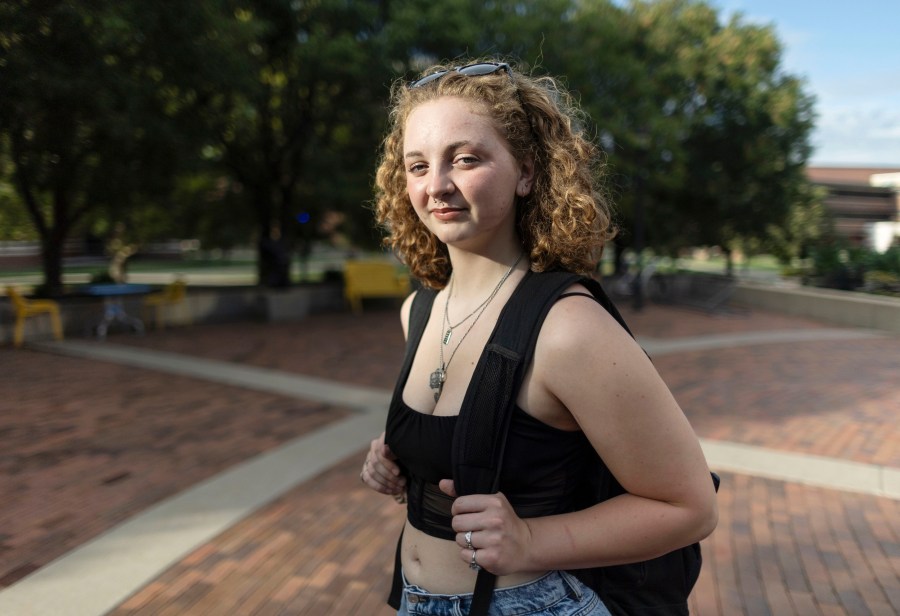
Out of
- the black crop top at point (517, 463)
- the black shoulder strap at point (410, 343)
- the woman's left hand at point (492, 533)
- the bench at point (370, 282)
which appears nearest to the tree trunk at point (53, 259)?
the bench at point (370, 282)

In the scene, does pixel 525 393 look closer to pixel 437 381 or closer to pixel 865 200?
pixel 437 381

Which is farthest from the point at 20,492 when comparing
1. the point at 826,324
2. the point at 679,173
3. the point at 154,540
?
the point at 679,173

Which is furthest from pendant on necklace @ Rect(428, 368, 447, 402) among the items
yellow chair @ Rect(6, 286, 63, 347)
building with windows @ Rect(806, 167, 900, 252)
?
building with windows @ Rect(806, 167, 900, 252)

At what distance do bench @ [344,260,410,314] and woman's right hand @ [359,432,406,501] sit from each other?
14.9 m

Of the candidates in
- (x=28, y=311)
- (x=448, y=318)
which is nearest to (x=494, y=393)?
(x=448, y=318)

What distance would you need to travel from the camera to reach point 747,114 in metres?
21.0

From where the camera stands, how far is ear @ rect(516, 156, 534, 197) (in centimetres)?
132

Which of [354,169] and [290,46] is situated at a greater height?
[290,46]

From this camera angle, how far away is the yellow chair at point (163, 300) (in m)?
13.0

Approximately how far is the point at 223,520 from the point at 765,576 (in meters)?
2.96

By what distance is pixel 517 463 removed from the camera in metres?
1.18

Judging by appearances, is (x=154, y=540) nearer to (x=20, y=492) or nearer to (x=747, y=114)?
(x=20, y=492)

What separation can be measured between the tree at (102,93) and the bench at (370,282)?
4917 mm

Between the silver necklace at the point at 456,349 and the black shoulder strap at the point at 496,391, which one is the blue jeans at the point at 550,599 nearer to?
the black shoulder strap at the point at 496,391
